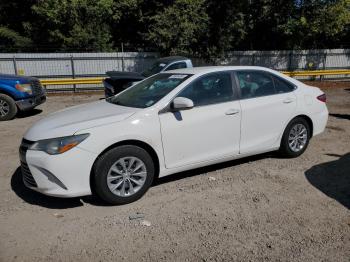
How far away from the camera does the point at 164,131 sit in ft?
14.4

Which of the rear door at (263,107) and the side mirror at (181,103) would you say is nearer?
the side mirror at (181,103)

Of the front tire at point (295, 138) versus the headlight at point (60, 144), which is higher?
the headlight at point (60, 144)

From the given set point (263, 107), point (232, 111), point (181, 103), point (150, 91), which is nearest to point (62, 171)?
point (181, 103)

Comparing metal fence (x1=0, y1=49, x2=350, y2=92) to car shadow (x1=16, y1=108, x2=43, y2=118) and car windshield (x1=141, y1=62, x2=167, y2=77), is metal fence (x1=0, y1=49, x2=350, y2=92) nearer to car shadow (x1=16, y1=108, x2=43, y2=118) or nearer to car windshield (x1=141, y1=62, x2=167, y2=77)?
car shadow (x1=16, y1=108, x2=43, y2=118)

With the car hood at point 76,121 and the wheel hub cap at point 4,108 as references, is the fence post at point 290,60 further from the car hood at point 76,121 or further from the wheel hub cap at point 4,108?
the car hood at point 76,121

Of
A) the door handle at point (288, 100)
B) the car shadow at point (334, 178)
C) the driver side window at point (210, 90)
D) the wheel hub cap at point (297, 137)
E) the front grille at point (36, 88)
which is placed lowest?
the car shadow at point (334, 178)

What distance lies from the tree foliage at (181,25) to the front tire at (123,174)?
47.9 ft

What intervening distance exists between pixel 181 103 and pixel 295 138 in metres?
2.37

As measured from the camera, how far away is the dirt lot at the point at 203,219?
335cm

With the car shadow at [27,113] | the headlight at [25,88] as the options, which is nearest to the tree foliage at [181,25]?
the car shadow at [27,113]

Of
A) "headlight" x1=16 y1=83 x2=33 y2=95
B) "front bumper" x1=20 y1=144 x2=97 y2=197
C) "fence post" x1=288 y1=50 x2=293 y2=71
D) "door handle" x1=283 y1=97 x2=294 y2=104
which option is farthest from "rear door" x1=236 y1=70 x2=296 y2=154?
"fence post" x1=288 y1=50 x2=293 y2=71

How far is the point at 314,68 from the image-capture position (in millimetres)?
22062

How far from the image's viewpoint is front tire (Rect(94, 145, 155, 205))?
406cm

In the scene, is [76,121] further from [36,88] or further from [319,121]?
[36,88]
